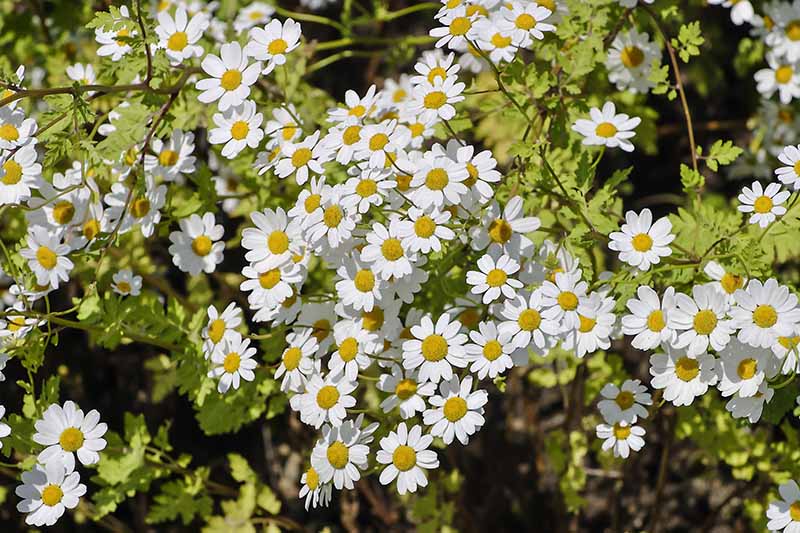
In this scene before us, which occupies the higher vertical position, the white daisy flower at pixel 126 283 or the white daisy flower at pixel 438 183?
the white daisy flower at pixel 438 183

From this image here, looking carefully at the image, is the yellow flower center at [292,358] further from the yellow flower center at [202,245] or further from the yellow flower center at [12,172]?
the yellow flower center at [12,172]

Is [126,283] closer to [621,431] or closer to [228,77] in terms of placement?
[228,77]

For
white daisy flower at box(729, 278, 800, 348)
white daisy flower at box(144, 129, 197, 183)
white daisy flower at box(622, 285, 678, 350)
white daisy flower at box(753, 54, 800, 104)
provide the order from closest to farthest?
1. white daisy flower at box(729, 278, 800, 348)
2. white daisy flower at box(622, 285, 678, 350)
3. white daisy flower at box(144, 129, 197, 183)
4. white daisy flower at box(753, 54, 800, 104)

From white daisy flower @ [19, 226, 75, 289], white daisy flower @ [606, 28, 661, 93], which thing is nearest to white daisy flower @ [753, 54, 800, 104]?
white daisy flower @ [606, 28, 661, 93]

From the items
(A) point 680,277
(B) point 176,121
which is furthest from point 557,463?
(B) point 176,121

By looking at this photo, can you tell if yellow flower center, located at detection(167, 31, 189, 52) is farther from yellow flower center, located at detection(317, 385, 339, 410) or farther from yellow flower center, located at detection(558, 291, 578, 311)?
yellow flower center, located at detection(558, 291, 578, 311)

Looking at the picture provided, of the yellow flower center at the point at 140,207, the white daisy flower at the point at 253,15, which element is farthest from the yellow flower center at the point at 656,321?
the white daisy flower at the point at 253,15

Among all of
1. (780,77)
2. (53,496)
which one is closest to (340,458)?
(53,496)
